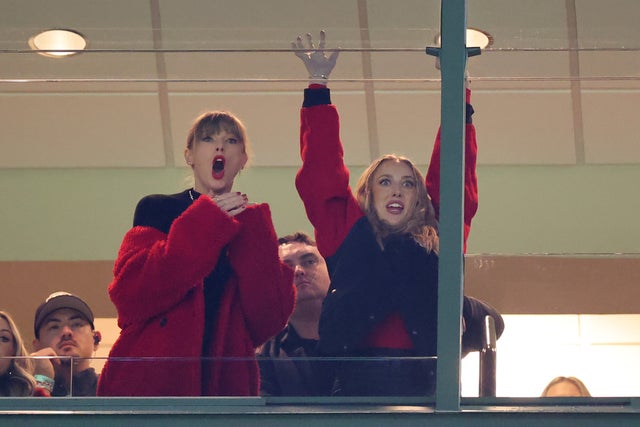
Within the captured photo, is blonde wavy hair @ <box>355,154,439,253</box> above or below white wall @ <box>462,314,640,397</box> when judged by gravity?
above

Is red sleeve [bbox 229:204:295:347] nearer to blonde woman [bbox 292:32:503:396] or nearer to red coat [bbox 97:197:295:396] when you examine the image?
red coat [bbox 97:197:295:396]

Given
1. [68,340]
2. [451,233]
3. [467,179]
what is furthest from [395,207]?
[68,340]

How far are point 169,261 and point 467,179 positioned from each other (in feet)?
3.27

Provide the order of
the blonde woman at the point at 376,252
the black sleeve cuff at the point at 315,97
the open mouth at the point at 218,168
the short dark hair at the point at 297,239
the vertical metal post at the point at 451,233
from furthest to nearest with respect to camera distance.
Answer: the black sleeve cuff at the point at 315,97 → the open mouth at the point at 218,168 → the short dark hair at the point at 297,239 → the blonde woman at the point at 376,252 → the vertical metal post at the point at 451,233

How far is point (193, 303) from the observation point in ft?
20.0

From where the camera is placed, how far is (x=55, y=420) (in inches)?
229

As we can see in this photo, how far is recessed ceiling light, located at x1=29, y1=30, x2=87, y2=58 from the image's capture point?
20.5 ft

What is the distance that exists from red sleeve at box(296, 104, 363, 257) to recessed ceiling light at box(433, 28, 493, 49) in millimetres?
540

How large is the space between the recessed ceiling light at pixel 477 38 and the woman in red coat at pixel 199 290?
2.85 feet

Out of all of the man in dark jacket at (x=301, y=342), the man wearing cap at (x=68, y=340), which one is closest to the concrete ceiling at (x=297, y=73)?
the man in dark jacket at (x=301, y=342)

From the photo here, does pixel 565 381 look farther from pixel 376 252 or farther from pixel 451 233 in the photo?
pixel 376 252

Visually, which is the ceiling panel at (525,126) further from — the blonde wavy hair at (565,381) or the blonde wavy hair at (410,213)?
the blonde wavy hair at (565,381)

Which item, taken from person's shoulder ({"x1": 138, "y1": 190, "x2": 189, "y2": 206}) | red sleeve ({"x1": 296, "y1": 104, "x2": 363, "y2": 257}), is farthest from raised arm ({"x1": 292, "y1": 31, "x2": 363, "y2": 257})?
person's shoulder ({"x1": 138, "y1": 190, "x2": 189, "y2": 206})

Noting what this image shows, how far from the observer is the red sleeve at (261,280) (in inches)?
237
